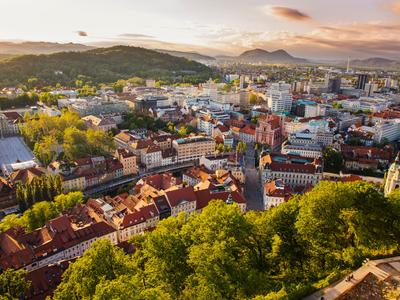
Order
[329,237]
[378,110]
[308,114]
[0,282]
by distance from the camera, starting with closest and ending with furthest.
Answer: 1. [329,237]
2. [0,282]
3. [308,114]
4. [378,110]

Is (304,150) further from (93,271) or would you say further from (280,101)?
(93,271)

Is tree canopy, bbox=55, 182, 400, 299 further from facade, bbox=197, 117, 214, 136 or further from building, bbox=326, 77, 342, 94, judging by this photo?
building, bbox=326, 77, 342, 94

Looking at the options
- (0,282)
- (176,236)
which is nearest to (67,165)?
(0,282)

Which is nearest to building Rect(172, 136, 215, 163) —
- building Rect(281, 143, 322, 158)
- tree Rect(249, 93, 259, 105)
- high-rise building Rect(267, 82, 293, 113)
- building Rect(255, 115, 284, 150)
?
building Rect(255, 115, 284, 150)

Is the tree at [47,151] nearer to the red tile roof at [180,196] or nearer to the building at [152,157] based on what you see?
the building at [152,157]

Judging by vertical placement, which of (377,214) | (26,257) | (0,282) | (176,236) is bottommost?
(26,257)

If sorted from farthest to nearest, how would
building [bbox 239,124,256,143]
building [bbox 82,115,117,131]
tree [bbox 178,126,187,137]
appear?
building [bbox 82,115,117,131]
building [bbox 239,124,256,143]
tree [bbox 178,126,187,137]

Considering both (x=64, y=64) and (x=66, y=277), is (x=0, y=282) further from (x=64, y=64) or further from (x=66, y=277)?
(x=64, y=64)
